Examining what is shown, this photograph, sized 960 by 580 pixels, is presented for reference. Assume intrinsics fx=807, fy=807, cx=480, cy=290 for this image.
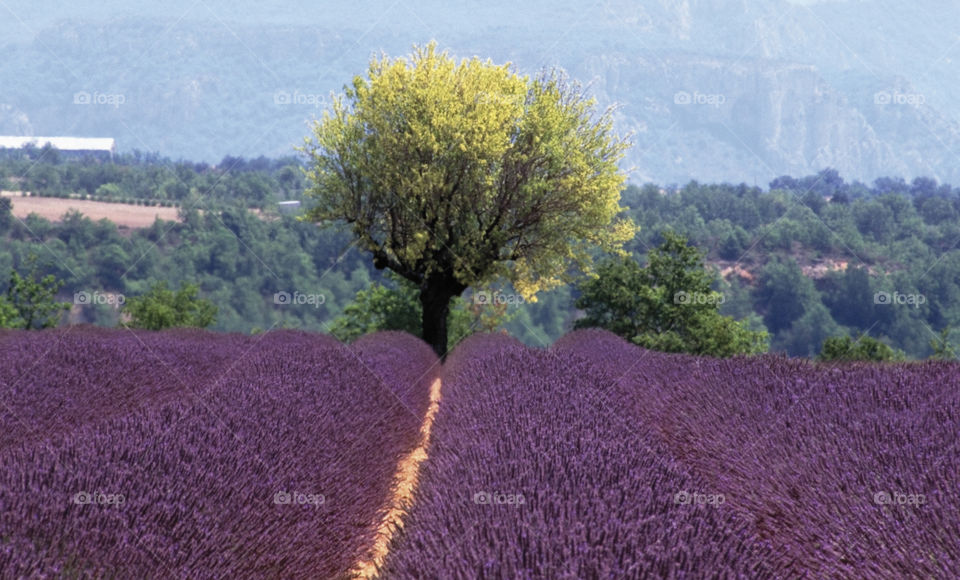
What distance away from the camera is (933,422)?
409 centimetres

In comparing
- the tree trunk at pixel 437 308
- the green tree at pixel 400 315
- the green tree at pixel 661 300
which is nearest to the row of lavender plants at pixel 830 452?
the tree trunk at pixel 437 308

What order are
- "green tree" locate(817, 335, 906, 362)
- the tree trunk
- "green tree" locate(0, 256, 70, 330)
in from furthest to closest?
"green tree" locate(0, 256, 70, 330) < "green tree" locate(817, 335, 906, 362) < the tree trunk

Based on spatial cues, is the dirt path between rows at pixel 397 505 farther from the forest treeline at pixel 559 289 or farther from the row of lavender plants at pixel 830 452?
the forest treeline at pixel 559 289

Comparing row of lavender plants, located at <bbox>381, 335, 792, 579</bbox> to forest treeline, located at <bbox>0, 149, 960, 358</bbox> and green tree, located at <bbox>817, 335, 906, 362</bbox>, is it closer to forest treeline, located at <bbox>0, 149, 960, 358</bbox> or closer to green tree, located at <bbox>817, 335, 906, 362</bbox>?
green tree, located at <bbox>817, 335, 906, 362</bbox>

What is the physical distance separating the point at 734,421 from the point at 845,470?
143 centimetres

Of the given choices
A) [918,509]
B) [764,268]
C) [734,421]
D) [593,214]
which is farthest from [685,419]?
[764,268]

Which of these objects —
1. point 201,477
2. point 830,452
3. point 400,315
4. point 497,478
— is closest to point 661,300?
point 400,315

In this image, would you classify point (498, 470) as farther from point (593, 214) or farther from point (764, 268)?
point (764, 268)

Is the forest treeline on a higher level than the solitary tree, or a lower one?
lower

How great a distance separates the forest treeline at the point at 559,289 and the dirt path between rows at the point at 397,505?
153ft

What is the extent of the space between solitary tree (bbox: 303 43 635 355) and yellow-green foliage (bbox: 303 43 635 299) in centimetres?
2

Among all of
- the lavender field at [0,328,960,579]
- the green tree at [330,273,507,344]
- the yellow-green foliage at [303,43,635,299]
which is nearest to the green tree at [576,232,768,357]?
the yellow-green foliage at [303,43,635,299]

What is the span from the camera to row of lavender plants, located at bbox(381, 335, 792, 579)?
2154 mm

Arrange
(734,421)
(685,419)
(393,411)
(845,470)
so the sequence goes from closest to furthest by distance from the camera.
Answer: (845,470) → (734,421) → (685,419) → (393,411)
